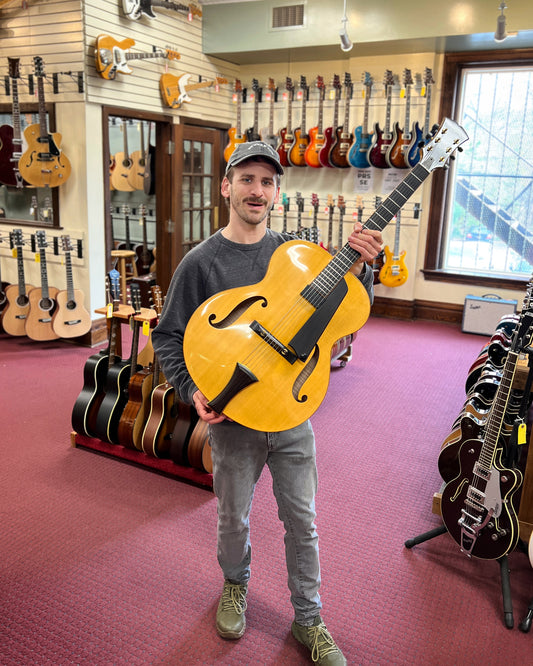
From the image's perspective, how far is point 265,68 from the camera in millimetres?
6836

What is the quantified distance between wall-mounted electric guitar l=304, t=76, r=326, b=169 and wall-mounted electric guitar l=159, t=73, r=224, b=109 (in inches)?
48.5

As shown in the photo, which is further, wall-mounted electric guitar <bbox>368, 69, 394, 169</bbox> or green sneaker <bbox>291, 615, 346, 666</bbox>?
wall-mounted electric guitar <bbox>368, 69, 394, 169</bbox>

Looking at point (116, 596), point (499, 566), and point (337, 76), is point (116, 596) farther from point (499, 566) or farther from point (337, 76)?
point (337, 76)

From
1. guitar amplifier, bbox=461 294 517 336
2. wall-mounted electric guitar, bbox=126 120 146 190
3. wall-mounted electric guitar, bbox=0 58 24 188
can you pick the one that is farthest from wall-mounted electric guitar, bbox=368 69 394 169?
wall-mounted electric guitar, bbox=0 58 24 188

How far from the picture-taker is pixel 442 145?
154 centimetres

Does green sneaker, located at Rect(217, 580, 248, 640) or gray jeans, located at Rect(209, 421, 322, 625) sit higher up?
gray jeans, located at Rect(209, 421, 322, 625)

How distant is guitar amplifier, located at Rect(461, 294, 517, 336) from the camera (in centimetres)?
591

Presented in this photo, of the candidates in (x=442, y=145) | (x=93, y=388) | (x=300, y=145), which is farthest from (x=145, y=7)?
(x=442, y=145)

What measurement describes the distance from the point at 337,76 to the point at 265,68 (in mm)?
1037

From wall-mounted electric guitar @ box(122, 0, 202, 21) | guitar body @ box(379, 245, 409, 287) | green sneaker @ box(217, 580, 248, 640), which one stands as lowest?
green sneaker @ box(217, 580, 248, 640)

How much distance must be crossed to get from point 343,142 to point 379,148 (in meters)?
0.43

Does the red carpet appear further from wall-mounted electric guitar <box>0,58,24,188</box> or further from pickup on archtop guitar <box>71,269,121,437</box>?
wall-mounted electric guitar <box>0,58,24,188</box>

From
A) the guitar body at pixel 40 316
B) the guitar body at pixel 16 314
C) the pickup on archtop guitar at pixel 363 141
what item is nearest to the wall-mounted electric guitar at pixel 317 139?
the pickup on archtop guitar at pixel 363 141

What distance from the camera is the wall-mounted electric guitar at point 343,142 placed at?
6.29 meters
